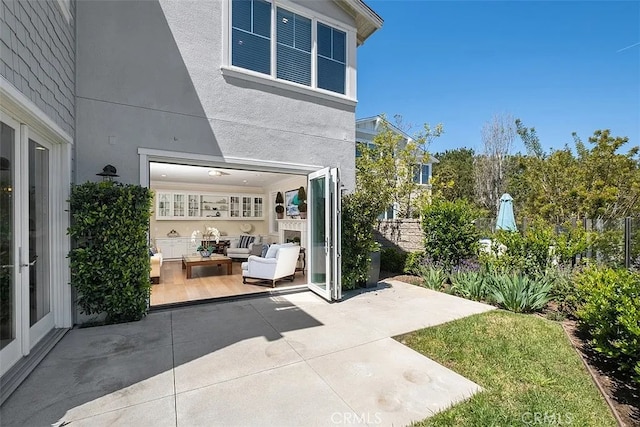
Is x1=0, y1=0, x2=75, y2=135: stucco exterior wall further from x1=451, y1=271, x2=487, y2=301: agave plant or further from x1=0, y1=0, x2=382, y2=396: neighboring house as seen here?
x1=451, y1=271, x2=487, y2=301: agave plant

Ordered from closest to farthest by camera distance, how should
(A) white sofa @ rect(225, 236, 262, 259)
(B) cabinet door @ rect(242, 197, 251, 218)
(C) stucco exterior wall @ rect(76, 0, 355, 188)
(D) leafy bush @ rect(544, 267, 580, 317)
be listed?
1. (C) stucco exterior wall @ rect(76, 0, 355, 188)
2. (D) leafy bush @ rect(544, 267, 580, 317)
3. (A) white sofa @ rect(225, 236, 262, 259)
4. (B) cabinet door @ rect(242, 197, 251, 218)

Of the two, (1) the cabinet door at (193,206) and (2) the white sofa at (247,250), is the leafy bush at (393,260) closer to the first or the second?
(2) the white sofa at (247,250)

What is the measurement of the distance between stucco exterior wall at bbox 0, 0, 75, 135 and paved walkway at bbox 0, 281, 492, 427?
304 centimetres

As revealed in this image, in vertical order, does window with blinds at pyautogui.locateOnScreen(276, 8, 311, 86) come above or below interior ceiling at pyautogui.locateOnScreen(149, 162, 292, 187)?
above

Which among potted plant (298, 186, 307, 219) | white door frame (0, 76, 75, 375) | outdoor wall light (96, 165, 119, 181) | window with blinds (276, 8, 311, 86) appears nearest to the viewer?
white door frame (0, 76, 75, 375)

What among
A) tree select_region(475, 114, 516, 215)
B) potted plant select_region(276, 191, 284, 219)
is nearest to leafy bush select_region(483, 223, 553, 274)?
potted plant select_region(276, 191, 284, 219)

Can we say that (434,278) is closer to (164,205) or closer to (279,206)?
(279,206)

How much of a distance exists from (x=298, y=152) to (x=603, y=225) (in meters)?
7.20

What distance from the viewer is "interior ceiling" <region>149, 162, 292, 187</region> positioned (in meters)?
9.44

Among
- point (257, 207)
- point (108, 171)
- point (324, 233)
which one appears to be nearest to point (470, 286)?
point (324, 233)

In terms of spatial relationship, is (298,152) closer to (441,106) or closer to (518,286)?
(518,286)

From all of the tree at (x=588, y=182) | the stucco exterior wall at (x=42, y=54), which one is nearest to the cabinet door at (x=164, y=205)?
the stucco exterior wall at (x=42, y=54)

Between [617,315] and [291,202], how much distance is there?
941 cm

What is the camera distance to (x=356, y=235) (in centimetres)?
680
